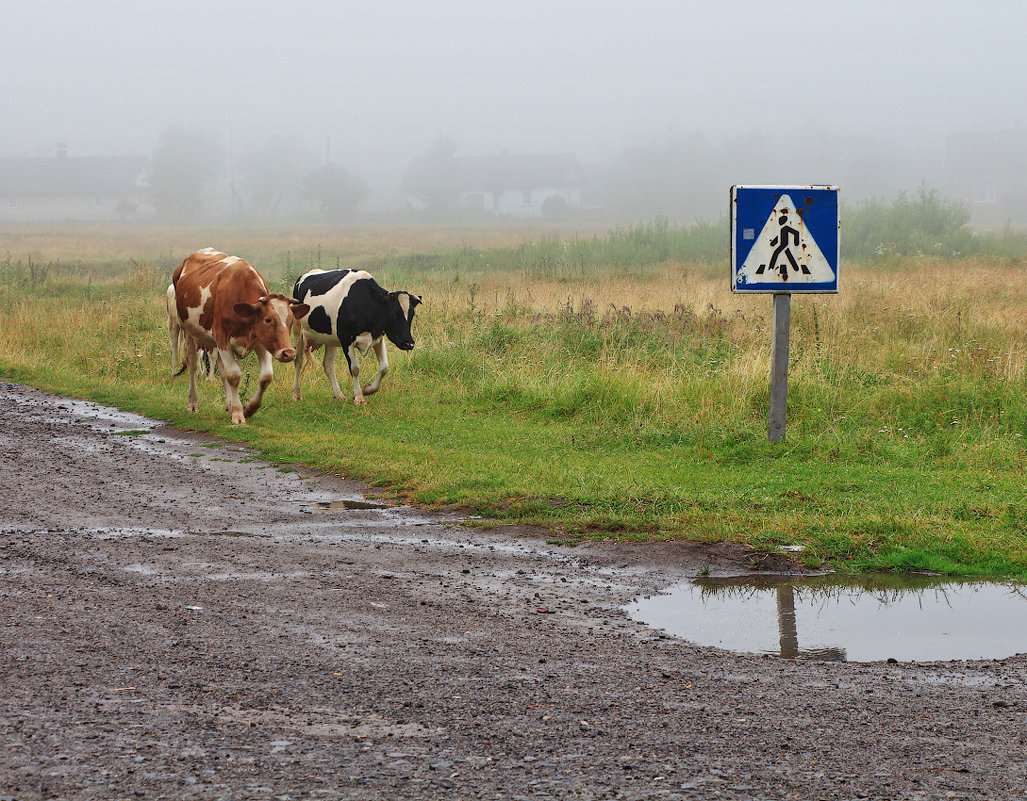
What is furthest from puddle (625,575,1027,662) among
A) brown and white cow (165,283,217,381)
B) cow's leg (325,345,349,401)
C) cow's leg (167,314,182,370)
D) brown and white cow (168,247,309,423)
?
cow's leg (167,314,182,370)

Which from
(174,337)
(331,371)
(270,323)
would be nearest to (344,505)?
(270,323)

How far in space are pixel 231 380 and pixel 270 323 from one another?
34.9 inches

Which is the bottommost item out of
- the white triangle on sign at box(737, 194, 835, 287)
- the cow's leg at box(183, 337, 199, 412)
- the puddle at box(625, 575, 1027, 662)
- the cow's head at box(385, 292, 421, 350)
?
the puddle at box(625, 575, 1027, 662)

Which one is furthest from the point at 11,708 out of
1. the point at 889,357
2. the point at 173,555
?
the point at 889,357

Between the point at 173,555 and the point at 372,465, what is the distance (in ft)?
11.4

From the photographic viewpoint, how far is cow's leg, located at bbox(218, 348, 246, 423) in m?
13.8

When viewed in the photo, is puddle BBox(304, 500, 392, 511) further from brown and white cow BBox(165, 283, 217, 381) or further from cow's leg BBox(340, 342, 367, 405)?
brown and white cow BBox(165, 283, 217, 381)

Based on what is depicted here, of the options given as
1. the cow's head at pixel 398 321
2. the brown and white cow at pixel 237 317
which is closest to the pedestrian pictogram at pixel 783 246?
the brown and white cow at pixel 237 317

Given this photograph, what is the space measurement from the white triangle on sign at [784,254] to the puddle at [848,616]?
13.0ft

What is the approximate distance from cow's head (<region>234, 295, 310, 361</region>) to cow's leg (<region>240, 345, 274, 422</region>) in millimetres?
146

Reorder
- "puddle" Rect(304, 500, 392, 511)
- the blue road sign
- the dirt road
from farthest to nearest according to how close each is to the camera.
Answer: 1. the blue road sign
2. "puddle" Rect(304, 500, 392, 511)
3. the dirt road

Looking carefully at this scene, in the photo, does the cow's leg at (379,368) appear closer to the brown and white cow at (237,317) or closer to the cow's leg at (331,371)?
the cow's leg at (331,371)

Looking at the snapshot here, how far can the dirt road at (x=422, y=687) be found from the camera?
383 centimetres

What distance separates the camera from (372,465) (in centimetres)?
1081
